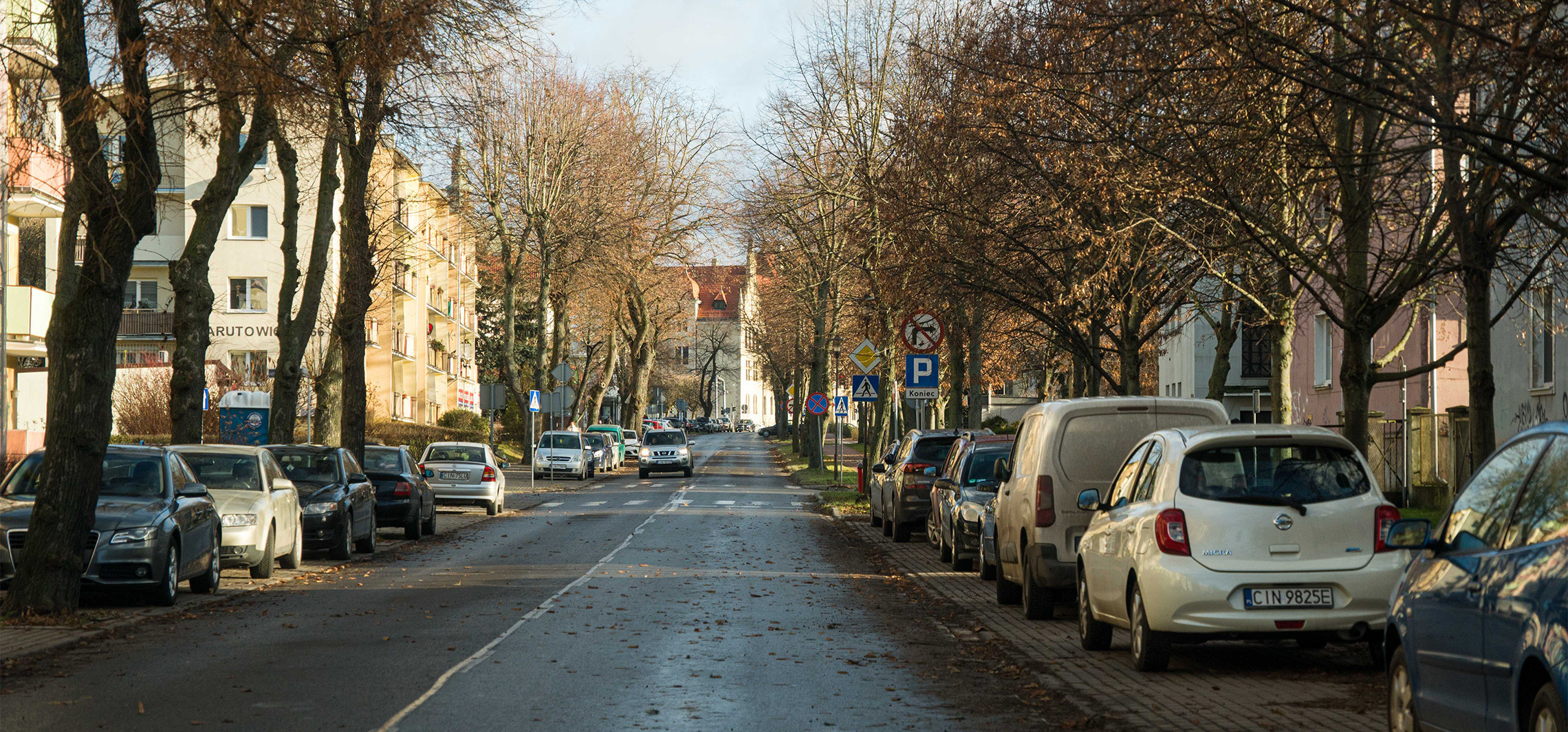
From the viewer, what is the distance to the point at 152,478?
1505 cm

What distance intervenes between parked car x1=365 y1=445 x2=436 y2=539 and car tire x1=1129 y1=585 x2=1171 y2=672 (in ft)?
51.2

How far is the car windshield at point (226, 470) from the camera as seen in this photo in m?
17.6

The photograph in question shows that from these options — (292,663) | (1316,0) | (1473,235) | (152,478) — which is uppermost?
(1316,0)

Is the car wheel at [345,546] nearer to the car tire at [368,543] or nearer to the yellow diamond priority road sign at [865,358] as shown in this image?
the car tire at [368,543]

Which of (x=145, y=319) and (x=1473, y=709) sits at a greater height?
(x=145, y=319)

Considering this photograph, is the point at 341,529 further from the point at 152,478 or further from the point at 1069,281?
the point at 1069,281

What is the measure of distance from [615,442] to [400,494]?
3913cm

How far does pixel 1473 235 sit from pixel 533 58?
12384 millimetres

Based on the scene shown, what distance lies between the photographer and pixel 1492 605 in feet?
18.7

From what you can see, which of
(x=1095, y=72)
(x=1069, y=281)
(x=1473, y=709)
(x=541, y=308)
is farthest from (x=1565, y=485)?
(x=541, y=308)

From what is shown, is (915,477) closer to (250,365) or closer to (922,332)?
(922,332)

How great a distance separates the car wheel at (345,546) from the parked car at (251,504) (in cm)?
121

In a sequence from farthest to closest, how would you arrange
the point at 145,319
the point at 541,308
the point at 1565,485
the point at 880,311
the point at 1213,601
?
1. the point at 145,319
2. the point at 541,308
3. the point at 880,311
4. the point at 1213,601
5. the point at 1565,485

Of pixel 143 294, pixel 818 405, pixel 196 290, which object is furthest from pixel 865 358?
pixel 143 294
